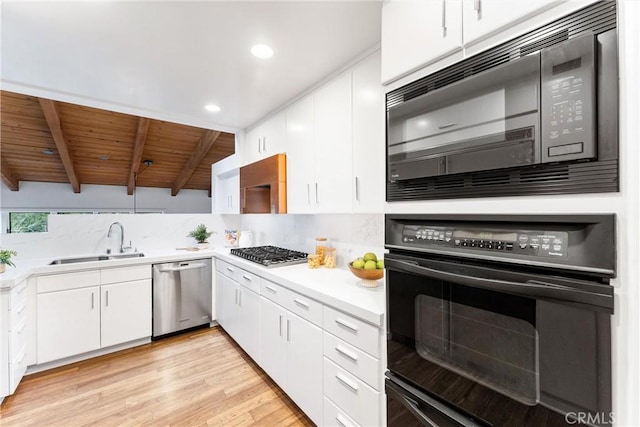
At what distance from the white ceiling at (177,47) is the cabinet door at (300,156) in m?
0.19

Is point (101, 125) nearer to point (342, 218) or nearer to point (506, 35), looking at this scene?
point (342, 218)

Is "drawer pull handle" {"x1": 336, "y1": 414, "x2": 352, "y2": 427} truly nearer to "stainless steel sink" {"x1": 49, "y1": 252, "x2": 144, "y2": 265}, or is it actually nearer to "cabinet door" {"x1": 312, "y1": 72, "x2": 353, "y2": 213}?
"cabinet door" {"x1": 312, "y1": 72, "x2": 353, "y2": 213}

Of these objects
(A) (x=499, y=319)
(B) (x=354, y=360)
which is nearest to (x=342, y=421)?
(B) (x=354, y=360)

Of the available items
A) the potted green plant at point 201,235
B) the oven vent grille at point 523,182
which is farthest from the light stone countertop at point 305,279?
the oven vent grille at point 523,182

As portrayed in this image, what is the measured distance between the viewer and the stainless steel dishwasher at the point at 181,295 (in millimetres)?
2855

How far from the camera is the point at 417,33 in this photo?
107 centimetres

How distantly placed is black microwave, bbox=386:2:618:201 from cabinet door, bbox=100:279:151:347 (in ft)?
9.52

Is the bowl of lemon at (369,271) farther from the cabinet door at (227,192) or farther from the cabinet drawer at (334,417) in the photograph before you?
the cabinet door at (227,192)

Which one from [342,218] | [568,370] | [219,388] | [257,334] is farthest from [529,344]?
[219,388]

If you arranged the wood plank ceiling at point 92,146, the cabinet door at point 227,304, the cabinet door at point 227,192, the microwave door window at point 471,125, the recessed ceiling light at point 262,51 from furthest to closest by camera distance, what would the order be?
the wood plank ceiling at point 92,146 < the cabinet door at point 227,192 < the cabinet door at point 227,304 < the recessed ceiling light at point 262,51 < the microwave door window at point 471,125

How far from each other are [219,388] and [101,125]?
484 cm

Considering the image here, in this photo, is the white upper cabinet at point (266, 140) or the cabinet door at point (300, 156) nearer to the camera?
the cabinet door at point (300, 156)

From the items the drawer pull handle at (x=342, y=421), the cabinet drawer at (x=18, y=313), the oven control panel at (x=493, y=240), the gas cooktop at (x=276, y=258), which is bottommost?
the drawer pull handle at (x=342, y=421)

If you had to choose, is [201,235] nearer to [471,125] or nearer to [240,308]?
[240,308]
